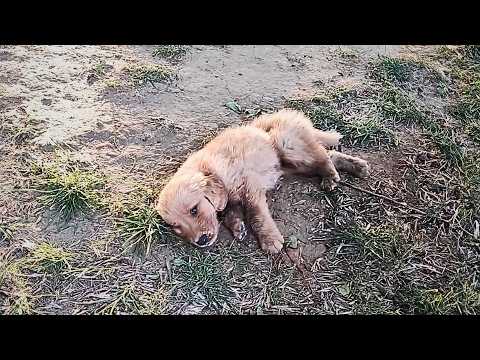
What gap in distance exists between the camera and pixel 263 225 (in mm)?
3693

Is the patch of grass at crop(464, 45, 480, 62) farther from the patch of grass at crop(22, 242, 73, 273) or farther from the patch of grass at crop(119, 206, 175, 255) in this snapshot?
the patch of grass at crop(22, 242, 73, 273)

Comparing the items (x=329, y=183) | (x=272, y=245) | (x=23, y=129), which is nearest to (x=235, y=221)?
(x=272, y=245)

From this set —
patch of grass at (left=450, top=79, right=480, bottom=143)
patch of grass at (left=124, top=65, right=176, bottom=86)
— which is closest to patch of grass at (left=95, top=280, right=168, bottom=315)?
patch of grass at (left=124, top=65, right=176, bottom=86)

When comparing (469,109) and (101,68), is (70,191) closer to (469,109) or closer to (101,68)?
(101,68)

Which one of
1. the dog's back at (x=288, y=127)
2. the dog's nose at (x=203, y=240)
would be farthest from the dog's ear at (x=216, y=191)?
the dog's back at (x=288, y=127)

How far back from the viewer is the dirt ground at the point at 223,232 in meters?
3.41

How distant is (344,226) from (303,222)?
0.82 ft

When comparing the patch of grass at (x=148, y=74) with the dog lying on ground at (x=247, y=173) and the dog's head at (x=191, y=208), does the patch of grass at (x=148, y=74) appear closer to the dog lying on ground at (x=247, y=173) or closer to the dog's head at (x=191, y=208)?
the dog lying on ground at (x=247, y=173)

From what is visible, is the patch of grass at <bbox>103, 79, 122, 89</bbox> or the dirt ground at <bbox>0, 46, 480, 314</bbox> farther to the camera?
the patch of grass at <bbox>103, 79, 122, 89</bbox>

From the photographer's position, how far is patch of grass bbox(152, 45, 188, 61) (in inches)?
205

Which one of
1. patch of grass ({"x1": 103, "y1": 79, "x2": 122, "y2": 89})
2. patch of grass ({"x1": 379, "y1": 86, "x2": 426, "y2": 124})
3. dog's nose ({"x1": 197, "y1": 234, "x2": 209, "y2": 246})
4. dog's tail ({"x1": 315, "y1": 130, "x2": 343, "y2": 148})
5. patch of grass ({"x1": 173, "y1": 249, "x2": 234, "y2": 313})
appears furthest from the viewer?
patch of grass ({"x1": 103, "y1": 79, "x2": 122, "y2": 89})

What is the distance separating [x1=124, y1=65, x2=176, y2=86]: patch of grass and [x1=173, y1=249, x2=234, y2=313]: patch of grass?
5.99 feet

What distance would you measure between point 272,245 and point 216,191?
1.53 ft

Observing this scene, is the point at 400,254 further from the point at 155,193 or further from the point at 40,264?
the point at 40,264
